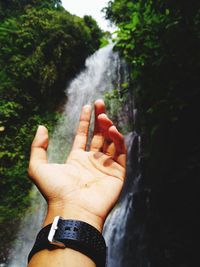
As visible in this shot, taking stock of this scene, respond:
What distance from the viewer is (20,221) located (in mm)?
7629

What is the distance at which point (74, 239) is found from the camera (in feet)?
4.50

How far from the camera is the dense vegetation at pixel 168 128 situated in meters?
3.63

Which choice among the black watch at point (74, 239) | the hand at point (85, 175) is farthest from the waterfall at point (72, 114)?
the black watch at point (74, 239)

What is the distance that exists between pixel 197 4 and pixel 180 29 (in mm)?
673

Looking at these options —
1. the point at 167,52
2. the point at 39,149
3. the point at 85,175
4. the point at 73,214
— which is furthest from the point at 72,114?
the point at 73,214

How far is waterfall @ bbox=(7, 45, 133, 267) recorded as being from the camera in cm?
699

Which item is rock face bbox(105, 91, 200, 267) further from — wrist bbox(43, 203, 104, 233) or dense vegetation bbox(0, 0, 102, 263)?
dense vegetation bbox(0, 0, 102, 263)

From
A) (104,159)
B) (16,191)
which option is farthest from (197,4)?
(16,191)

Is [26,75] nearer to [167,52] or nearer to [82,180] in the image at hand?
[167,52]

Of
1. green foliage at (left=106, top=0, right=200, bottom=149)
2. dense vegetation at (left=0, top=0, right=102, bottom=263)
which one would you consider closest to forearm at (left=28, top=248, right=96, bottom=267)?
green foliage at (left=106, top=0, right=200, bottom=149)

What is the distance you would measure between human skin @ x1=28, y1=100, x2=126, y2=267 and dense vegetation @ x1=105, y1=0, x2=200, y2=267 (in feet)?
6.39

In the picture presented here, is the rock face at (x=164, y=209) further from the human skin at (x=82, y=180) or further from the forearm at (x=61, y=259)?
the forearm at (x=61, y=259)

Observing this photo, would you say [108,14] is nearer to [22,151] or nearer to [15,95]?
[15,95]

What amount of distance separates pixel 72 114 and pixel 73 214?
8.53m
